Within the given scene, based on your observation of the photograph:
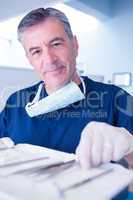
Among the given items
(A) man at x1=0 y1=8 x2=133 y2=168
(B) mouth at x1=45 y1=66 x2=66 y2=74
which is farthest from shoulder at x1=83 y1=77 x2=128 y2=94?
(B) mouth at x1=45 y1=66 x2=66 y2=74

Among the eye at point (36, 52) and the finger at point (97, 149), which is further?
the eye at point (36, 52)

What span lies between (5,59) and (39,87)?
355 centimetres

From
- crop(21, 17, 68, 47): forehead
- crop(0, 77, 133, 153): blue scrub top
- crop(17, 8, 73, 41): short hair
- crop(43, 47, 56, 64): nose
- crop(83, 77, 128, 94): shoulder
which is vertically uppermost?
crop(17, 8, 73, 41): short hair

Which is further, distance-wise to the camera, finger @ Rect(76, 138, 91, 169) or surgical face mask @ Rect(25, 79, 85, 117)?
surgical face mask @ Rect(25, 79, 85, 117)

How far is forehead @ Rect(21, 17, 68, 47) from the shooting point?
794 mm

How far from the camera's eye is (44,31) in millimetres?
795

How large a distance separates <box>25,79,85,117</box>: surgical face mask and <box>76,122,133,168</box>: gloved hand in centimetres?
37

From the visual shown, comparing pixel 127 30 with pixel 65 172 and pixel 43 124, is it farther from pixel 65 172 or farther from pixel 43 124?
pixel 65 172

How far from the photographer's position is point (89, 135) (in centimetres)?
42

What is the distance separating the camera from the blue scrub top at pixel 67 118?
83 centimetres

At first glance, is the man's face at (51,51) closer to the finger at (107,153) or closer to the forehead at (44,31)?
the forehead at (44,31)

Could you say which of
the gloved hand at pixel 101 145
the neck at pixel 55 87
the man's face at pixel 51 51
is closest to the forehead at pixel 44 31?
the man's face at pixel 51 51

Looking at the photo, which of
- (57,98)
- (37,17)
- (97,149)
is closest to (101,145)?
(97,149)

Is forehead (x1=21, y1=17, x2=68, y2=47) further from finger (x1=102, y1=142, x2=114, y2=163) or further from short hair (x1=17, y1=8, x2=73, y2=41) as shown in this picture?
finger (x1=102, y1=142, x2=114, y2=163)
